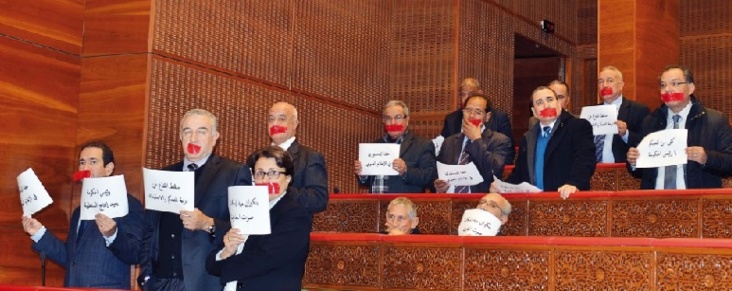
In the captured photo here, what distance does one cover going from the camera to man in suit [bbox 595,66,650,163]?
7.64 metres

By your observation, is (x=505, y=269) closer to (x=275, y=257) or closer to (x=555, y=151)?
(x=275, y=257)

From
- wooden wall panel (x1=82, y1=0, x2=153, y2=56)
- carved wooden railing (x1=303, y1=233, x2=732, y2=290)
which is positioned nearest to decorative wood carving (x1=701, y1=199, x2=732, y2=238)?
carved wooden railing (x1=303, y1=233, x2=732, y2=290)

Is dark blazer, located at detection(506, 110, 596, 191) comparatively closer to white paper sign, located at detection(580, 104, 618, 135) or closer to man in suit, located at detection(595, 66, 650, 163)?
white paper sign, located at detection(580, 104, 618, 135)

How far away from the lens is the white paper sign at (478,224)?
5.74 metres

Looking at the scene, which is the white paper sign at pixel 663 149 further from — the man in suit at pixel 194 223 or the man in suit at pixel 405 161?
the man in suit at pixel 194 223

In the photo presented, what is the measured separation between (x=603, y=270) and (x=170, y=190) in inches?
78.7

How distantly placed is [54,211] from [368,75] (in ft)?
13.2

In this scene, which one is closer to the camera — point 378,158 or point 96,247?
point 96,247

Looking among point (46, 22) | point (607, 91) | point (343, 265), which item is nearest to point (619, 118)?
point (607, 91)

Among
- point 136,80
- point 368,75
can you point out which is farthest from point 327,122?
point 136,80

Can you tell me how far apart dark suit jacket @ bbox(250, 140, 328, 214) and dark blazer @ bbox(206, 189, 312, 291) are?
97 cm

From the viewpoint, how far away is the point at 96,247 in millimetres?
5602

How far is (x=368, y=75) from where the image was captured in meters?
10.4

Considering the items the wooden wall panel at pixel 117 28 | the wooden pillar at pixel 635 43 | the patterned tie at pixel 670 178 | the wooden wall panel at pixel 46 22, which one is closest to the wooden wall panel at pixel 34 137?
the wooden wall panel at pixel 46 22
